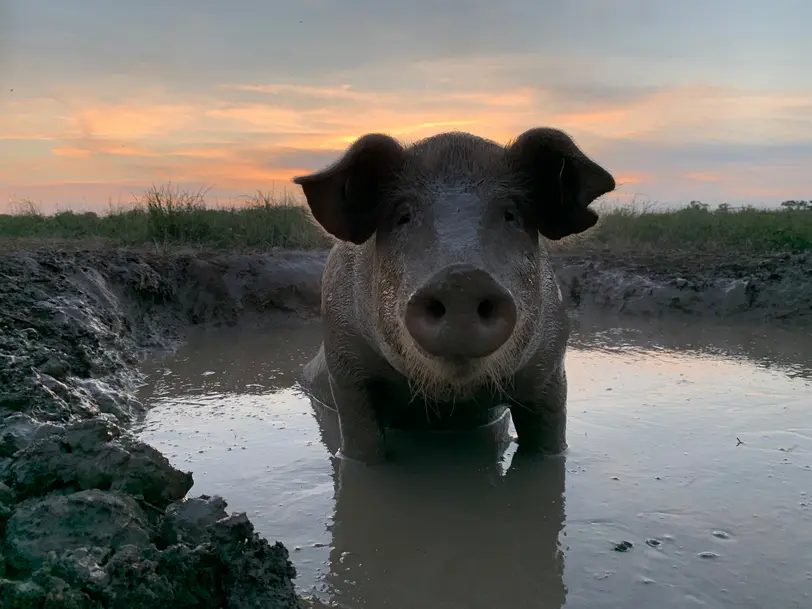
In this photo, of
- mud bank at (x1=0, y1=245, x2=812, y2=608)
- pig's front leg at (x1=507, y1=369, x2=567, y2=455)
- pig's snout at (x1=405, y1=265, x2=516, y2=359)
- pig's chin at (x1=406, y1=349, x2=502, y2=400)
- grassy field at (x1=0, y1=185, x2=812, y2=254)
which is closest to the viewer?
mud bank at (x1=0, y1=245, x2=812, y2=608)

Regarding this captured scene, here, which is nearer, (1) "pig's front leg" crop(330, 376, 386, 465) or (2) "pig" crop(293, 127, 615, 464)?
(2) "pig" crop(293, 127, 615, 464)

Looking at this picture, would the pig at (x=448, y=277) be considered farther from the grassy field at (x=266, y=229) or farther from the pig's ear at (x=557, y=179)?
the grassy field at (x=266, y=229)

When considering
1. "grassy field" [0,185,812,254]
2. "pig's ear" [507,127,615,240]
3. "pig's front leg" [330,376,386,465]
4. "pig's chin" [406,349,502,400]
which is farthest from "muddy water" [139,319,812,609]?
"grassy field" [0,185,812,254]

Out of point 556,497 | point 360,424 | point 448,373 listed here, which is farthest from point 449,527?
point 360,424

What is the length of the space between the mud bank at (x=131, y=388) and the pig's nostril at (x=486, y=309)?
999 millimetres

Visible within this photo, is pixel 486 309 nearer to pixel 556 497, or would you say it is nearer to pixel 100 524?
pixel 556 497

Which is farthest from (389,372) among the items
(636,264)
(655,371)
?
(636,264)

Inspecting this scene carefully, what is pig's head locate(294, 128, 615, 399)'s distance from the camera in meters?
2.45

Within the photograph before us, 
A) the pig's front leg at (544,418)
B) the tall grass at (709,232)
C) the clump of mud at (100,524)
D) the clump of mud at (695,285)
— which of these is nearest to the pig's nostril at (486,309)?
the clump of mud at (100,524)

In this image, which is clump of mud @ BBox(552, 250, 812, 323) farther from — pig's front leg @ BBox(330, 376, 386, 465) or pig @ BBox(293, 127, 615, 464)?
pig's front leg @ BBox(330, 376, 386, 465)

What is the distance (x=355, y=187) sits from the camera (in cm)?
325

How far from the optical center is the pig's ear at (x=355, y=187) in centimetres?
308

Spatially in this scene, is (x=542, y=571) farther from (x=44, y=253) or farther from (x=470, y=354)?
(x=44, y=253)

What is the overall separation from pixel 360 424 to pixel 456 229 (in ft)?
4.73
